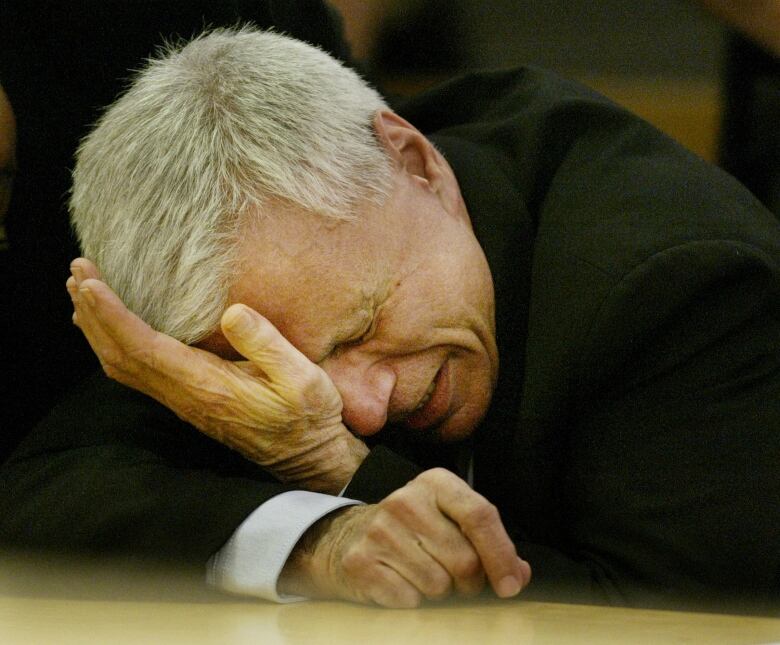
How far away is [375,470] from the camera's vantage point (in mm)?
1166

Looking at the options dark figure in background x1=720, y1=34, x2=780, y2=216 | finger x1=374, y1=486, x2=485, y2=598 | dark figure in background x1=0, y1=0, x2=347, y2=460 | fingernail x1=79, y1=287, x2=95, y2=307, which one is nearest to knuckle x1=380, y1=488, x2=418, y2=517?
finger x1=374, y1=486, x2=485, y2=598

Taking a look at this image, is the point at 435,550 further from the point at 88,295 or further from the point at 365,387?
the point at 88,295

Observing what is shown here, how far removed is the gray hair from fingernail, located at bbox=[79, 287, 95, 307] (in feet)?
0.12

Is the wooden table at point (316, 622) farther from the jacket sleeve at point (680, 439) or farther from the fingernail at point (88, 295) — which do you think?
the fingernail at point (88, 295)

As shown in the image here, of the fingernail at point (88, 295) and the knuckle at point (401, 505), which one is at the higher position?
the fingernail at point (88, 295)

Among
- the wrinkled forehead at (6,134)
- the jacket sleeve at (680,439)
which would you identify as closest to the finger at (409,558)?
the jacket sleeve at (680,439)

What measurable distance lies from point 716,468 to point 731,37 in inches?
47.8

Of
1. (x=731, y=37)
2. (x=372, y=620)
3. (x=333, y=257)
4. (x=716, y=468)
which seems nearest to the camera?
(x=372, y=620)

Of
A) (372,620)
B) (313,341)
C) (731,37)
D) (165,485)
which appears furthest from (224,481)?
(731,37)

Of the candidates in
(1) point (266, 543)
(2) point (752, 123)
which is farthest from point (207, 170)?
(2) point (752, 123)

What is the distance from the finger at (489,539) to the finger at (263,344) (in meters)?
0.27

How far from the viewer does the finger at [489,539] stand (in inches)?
37.6

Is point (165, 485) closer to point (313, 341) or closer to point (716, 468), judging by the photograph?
point (313, 341)

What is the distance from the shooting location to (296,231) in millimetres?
1152
